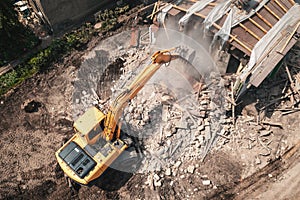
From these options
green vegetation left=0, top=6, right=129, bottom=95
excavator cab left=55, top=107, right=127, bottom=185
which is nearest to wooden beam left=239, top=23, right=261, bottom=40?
excavator cab left=55, top=107, right=127, bottom=185

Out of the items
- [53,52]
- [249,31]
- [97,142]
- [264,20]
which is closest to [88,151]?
[97,142]

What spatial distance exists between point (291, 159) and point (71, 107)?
515 inches

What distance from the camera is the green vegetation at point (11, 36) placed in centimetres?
1973

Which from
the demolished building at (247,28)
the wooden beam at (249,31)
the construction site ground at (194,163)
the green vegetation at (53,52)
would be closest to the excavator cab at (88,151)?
the construction site ground at (194,163)

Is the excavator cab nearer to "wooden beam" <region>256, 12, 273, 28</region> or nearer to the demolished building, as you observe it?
the demolished building

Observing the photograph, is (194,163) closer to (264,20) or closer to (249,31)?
(249,31)

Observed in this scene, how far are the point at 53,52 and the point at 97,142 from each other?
8.78 meters

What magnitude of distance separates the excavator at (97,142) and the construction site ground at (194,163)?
4.89ft

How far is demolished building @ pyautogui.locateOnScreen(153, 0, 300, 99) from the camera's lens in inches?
676

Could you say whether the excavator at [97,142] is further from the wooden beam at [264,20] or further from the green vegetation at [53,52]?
the green vegetation at [53,52]

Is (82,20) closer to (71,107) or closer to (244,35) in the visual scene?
(71,107)

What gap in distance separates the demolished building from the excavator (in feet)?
12.0

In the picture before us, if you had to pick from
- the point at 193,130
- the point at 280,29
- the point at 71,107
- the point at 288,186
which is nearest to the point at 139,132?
the point at 193,130

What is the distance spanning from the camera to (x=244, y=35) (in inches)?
700
